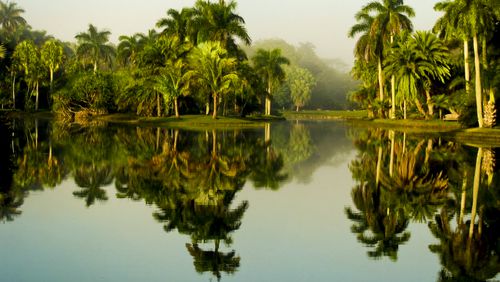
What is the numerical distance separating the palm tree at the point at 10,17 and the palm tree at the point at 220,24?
8705 cm

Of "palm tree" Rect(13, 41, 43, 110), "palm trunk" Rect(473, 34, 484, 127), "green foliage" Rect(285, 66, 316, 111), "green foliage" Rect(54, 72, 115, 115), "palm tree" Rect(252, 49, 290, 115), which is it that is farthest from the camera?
"green foliage" Rect(285, 66, 316, 111)

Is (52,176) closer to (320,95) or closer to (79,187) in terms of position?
(79,187)

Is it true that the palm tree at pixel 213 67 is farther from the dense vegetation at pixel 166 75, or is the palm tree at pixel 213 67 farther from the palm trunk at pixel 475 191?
the palm trunk at pixel 475 191

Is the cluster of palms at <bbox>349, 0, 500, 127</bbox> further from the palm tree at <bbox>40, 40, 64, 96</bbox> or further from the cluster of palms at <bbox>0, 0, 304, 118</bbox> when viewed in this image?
the palm tree at <bbox>40, 40, 64, 96</bbox>

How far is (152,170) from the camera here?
68.6ft

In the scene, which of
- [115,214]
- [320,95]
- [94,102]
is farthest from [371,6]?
[320,95]

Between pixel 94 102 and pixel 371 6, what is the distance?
40761mm

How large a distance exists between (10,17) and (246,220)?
14066 cm

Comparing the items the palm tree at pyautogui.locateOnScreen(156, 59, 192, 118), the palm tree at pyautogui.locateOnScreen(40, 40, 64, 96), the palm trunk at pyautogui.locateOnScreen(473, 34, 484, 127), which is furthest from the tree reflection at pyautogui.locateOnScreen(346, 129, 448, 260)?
the palm tree at pyautogui.locateOnScreen(40, 40, 64, 96)

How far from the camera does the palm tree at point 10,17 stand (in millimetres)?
133250

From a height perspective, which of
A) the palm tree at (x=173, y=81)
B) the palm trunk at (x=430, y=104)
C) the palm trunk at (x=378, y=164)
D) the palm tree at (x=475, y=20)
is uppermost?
the palm tree at (x=475, y=20)

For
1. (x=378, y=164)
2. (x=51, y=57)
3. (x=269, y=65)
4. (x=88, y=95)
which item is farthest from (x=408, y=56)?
(x=51, y=57)

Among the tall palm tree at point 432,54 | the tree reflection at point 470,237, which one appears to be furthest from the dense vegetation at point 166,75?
the tree reflection at point 470,237

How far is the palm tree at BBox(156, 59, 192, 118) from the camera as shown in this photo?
60938 mm
